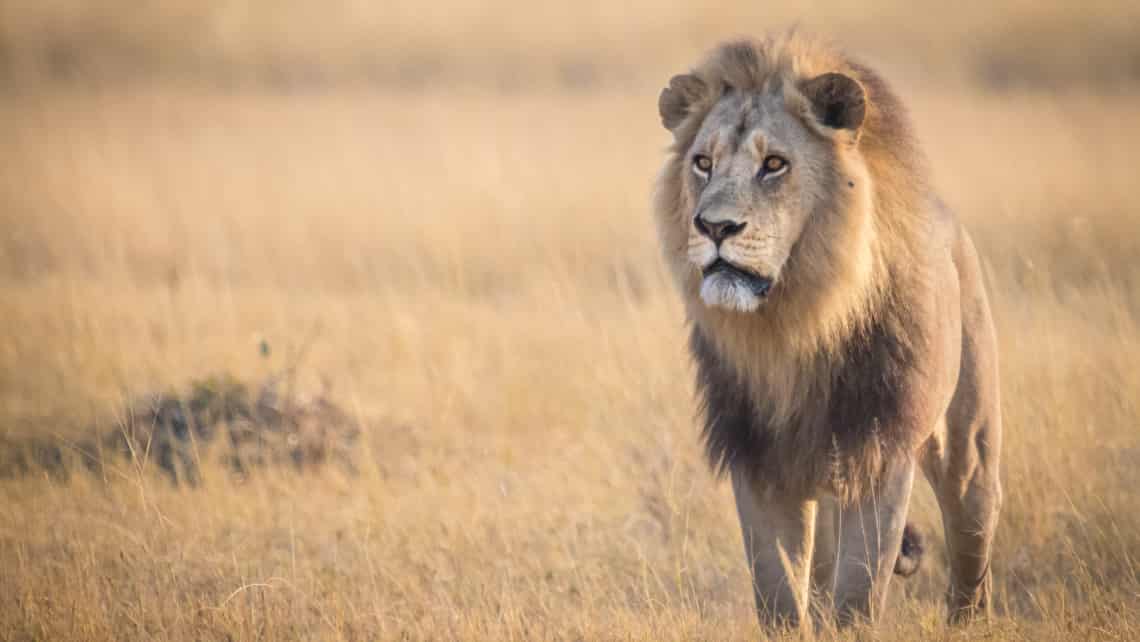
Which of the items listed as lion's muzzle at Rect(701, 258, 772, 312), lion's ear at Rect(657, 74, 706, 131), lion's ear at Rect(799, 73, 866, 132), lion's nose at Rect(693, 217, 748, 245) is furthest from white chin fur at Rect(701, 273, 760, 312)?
lion's ear at Rect(657, 74, 706, 131)

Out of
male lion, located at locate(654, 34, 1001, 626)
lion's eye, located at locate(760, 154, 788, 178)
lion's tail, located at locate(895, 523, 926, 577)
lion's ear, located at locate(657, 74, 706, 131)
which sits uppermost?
lion's ear, located at locate(657, 74, 706, 131)

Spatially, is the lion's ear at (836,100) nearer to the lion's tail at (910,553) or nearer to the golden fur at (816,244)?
the golden fur at (816,244)

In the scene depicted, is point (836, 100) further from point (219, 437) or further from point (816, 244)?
point (219, 437)

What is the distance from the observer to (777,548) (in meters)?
4.10

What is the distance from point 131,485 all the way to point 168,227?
7.85 meters

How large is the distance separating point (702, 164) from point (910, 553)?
5.44 ft

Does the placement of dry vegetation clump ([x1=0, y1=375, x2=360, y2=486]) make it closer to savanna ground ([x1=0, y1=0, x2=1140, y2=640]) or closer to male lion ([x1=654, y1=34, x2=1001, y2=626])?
savanna ground ([x1=0, y1=0, x2=1140, y2=640])

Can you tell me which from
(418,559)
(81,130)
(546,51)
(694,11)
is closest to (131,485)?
(418,559)

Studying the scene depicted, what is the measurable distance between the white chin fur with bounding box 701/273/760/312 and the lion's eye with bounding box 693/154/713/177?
383mm

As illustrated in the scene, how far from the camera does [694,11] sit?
27391 millimetres

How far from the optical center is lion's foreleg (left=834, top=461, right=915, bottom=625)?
3980 mm

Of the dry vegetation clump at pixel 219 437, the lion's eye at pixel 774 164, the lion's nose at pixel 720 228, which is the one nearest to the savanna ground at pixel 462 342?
the dry vegetation clump at pixel 219 437

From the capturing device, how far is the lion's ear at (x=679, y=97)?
4.13 m

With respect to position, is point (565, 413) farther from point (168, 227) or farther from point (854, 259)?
point (168, 227)
